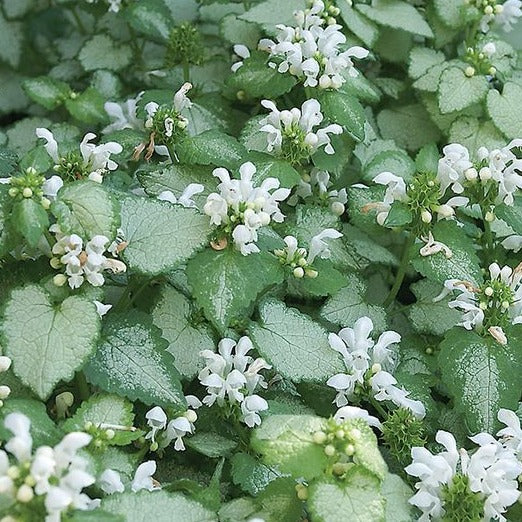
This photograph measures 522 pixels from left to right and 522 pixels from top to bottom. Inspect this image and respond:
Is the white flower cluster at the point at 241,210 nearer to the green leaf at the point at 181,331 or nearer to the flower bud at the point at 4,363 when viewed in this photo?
the green leaf at the point at 181,331

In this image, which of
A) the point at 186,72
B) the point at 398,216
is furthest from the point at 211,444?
the point at 186,72

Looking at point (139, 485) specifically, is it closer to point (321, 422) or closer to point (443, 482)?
point (321, 422)

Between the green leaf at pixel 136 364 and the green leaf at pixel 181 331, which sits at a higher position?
the green leaf at pixel 136 364

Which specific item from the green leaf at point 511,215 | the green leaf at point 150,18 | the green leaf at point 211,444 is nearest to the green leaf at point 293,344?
the green leaf at point 211,444

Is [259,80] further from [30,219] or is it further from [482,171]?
[30,219]

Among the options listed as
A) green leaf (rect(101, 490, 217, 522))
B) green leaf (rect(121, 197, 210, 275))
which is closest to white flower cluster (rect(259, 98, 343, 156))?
green leaf (rect(121, 197, 210, 275))
